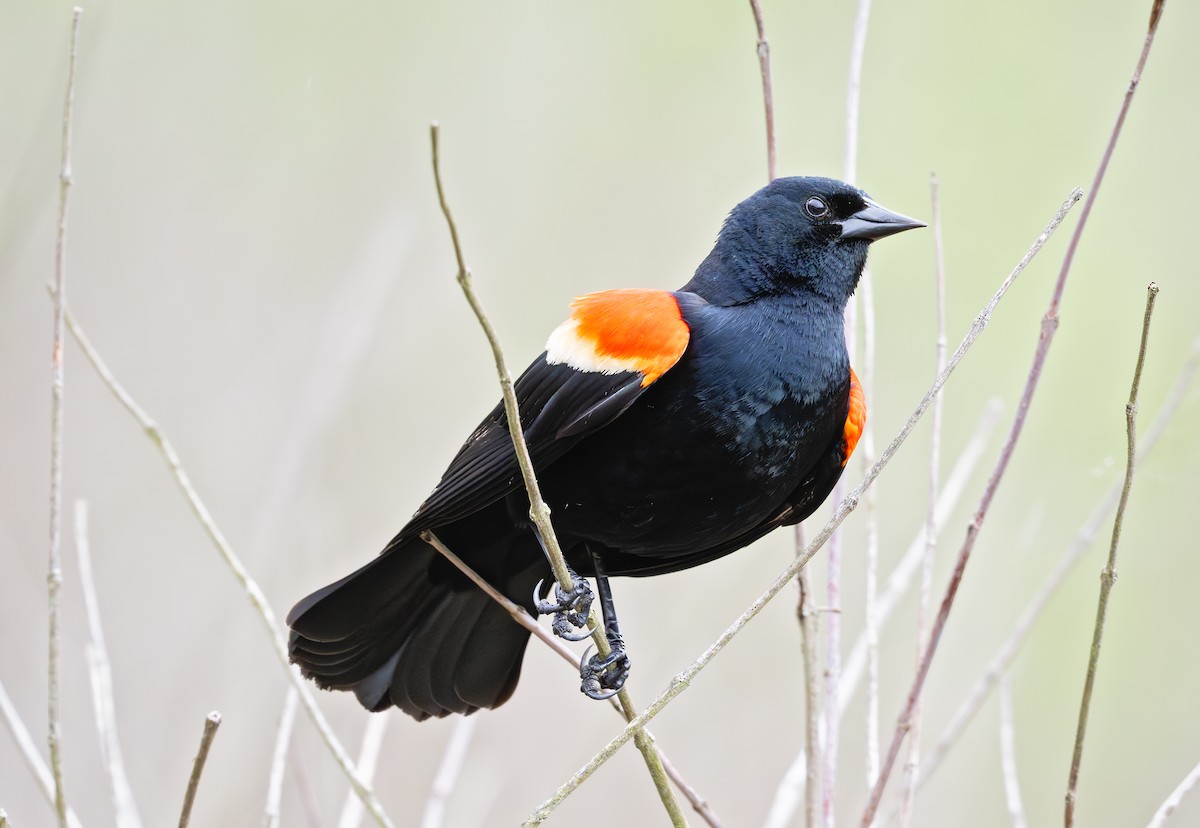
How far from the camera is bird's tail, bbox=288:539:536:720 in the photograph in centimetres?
216

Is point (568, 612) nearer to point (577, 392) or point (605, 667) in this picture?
point (605, 667)

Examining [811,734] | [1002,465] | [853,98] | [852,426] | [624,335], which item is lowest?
[811,734]

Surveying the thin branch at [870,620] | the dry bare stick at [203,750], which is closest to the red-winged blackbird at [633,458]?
the thin branch at [870,620]

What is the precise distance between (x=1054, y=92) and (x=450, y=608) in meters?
2.99

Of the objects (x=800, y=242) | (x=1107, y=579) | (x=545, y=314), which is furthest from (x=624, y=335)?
(x=545, y=314)

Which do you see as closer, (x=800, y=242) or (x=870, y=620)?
(x=870, y=620)

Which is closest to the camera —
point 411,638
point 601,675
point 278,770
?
point 278,770

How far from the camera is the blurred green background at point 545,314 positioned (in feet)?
10.0

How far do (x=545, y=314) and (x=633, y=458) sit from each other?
5.22 feet

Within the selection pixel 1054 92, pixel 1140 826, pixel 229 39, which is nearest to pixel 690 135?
pixel 1054 92

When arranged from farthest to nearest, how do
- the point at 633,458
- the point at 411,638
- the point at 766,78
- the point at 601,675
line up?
the point at 411,638, the point at 601,675, the point at 633,458, the point at 766,78

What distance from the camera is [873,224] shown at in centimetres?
219

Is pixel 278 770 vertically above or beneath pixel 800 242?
beneath

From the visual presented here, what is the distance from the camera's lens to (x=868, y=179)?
13.2 ft
